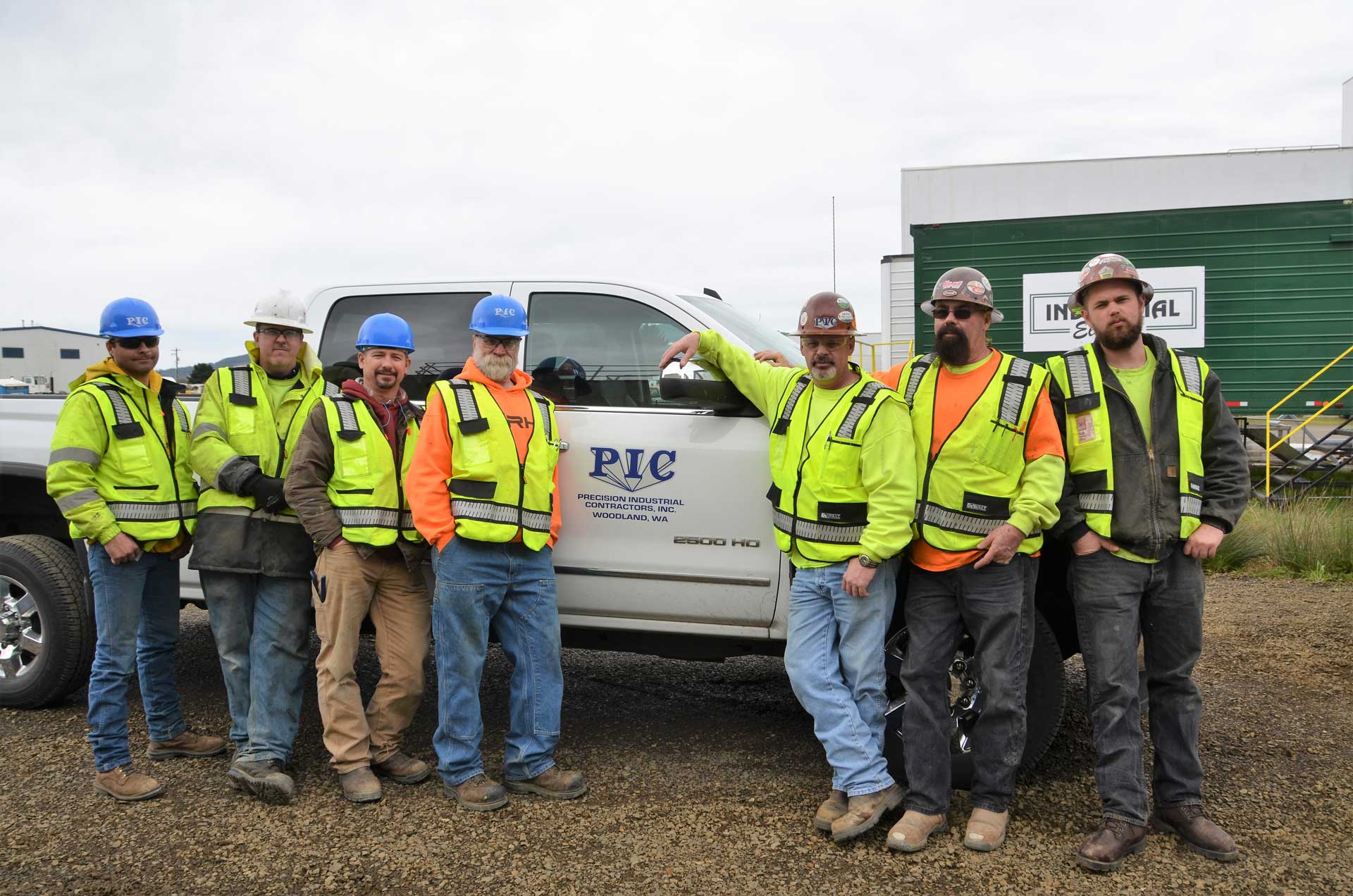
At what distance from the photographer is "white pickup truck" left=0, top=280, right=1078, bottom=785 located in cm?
376

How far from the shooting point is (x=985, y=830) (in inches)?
130

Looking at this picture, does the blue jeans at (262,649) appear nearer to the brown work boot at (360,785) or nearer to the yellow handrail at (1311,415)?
the brown work boot at (360,785)

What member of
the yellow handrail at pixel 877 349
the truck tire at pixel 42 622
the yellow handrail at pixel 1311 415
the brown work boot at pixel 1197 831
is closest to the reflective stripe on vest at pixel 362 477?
the truck tire at pixel 42 622

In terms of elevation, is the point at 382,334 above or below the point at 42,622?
above

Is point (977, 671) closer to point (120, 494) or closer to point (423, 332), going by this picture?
point (423, 332)

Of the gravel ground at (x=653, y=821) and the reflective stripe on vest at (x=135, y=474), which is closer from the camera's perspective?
the gravel ground at (x=653, y=821)

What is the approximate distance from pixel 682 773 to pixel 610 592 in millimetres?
749

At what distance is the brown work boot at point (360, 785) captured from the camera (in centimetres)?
369

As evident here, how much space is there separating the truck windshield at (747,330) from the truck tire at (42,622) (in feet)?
9.75

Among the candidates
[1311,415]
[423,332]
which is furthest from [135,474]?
[1311,415]

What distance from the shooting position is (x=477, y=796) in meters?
3.62

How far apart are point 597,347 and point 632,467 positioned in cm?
56

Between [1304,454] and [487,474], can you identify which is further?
[1304,454]

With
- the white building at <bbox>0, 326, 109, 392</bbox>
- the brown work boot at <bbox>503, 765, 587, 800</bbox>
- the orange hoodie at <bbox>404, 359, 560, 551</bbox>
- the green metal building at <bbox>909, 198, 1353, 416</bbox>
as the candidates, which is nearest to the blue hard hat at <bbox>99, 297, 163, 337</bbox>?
the orange hoodie at <bbox>404, 359, 560, 551</bbox>
